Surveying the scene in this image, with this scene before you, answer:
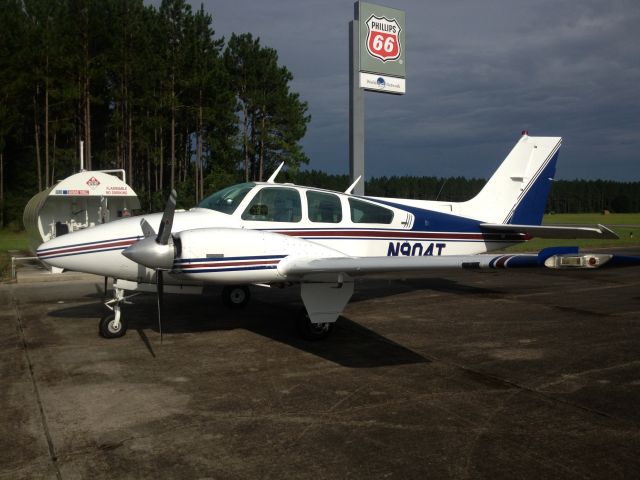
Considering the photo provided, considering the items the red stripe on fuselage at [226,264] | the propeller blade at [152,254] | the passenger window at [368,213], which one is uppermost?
the passenger window at [368,213]

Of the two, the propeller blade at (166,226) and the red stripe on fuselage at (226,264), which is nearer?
the propeller blade at (166,226)

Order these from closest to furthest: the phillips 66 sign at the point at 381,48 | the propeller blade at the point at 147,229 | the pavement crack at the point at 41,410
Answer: the pavement crack at the point at 41,410, the propeller blade at the point at 147,229, the phillips 66 sign at the point at 381,48

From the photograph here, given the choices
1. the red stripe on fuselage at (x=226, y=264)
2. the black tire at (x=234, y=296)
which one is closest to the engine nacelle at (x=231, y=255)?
the red stripe on fuselage at (x=226, y=264)

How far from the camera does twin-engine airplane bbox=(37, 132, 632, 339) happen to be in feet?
23.1

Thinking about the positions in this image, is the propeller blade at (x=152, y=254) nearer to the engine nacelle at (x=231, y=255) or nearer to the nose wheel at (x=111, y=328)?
the engine nacelle at (x=231, y=255)

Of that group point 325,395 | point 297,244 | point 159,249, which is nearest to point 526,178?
point 297,244

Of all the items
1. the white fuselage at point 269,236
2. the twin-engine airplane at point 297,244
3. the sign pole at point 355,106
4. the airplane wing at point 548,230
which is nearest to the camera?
the twin-engine airplane at point 297,244

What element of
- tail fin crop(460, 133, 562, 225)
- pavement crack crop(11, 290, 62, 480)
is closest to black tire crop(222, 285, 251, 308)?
pavement crack crop(11, 290, 62, 480)

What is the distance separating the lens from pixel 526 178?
1238 centimetres

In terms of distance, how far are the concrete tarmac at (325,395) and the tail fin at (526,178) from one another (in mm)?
2691

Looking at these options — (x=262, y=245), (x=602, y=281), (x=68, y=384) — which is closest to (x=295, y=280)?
(x=262, y=245)

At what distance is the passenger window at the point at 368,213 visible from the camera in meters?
9.73

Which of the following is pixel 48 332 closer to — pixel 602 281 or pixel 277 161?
pixel 602 281

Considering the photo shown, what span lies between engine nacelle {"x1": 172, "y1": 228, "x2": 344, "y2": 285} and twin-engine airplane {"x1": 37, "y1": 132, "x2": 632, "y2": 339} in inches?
0.6
